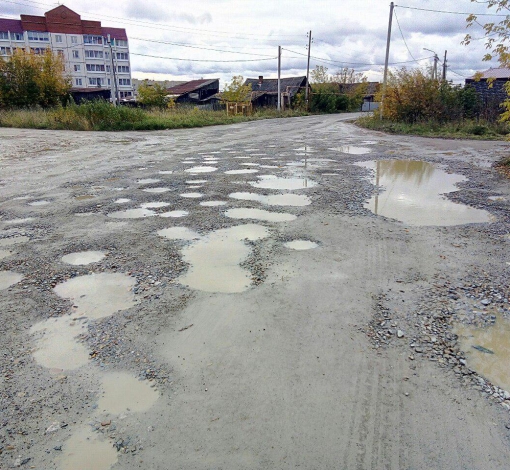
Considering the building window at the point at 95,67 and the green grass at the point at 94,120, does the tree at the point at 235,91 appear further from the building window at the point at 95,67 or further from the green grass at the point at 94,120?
the building window at the point at 95,67

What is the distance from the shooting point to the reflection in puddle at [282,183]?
752cm

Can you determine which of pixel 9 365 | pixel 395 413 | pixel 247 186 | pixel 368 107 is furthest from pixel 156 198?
pixel 368 107

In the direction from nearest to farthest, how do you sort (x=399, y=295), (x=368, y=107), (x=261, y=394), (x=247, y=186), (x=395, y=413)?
(x=395, y=413), (x=261, y=394), (x=399, y=295), (x=247, y=186), (x=368, y=107)

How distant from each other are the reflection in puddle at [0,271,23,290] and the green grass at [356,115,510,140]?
59.1 feet

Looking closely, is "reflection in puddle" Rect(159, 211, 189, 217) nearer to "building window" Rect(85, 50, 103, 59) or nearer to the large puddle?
the large puddle

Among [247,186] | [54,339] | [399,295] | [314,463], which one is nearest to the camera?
[314,463]

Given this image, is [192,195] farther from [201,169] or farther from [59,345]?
[59,345]

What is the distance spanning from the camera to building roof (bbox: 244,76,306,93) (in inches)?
1993

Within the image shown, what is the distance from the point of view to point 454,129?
62.0 feet

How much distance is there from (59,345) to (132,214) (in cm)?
323

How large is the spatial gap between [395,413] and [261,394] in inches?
30.8

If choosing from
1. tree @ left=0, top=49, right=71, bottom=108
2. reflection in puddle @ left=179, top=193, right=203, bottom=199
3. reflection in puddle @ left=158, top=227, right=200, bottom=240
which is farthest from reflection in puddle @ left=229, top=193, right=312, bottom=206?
tree @ left=0, top=49, right=71, bottom=108

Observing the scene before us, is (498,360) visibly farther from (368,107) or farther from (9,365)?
(368,107)

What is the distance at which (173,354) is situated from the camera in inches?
109
